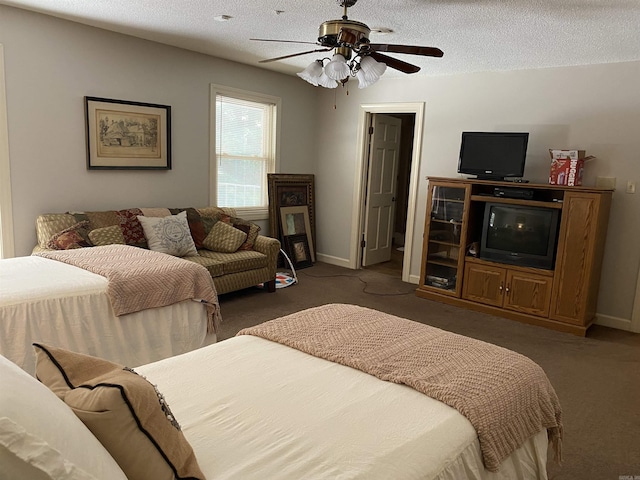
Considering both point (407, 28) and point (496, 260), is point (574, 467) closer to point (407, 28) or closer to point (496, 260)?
point (496, 260)

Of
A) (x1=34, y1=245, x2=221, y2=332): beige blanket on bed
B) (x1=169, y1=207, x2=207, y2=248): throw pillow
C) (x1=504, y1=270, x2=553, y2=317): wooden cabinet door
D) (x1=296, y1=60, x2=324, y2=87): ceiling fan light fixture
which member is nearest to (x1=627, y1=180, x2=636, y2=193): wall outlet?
(x1=504, y1=270, x2=553, y2=317): wooden cabinet door

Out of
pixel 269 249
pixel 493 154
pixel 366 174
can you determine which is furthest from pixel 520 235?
pixel 269 249

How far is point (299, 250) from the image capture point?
6.29m

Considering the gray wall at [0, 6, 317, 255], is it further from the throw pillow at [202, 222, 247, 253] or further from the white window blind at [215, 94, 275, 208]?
the throw pillow at [202, 222, 247, 253]

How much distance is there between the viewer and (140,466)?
110cm

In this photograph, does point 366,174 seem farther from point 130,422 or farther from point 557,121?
point 130,422

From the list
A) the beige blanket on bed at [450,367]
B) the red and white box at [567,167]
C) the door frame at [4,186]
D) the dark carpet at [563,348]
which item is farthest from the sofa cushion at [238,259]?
the red and white box at [567,167]

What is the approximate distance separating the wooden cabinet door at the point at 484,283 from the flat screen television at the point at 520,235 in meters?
0.12

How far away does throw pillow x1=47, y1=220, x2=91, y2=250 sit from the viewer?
3.84 metres

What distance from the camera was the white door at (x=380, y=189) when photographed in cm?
630

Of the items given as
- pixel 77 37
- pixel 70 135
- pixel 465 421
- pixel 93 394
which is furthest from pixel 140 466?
pixel 77 37

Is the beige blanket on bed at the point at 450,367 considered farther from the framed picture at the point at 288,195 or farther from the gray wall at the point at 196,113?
the framed picture at the point at 288,195

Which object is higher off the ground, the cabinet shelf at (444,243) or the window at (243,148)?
the window at (243,148)

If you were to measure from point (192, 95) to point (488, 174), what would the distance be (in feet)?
10.4
